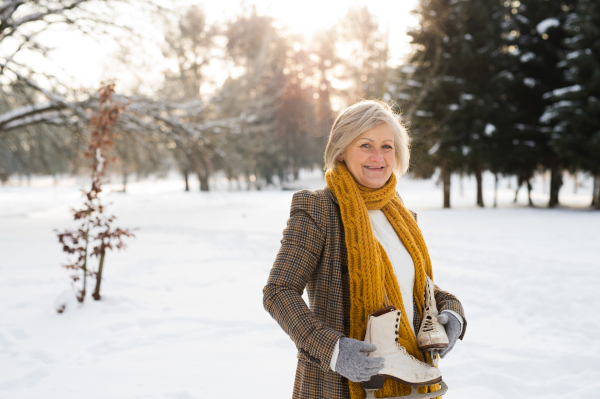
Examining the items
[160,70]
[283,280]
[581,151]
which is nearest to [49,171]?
[160,70]

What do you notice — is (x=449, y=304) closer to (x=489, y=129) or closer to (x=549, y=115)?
(x=489, y=129)

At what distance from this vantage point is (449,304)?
1.82m

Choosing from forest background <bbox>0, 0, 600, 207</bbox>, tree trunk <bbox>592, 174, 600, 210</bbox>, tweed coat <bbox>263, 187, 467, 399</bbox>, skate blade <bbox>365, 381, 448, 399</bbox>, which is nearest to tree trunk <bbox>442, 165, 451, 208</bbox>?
forest background <bbox>0, 0, 600, 207</bbox>

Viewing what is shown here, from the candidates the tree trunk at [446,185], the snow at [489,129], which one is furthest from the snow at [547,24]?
the tree trunk at [446,185]

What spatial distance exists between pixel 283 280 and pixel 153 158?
1271 cm

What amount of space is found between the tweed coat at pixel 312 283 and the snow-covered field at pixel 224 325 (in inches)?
71.2

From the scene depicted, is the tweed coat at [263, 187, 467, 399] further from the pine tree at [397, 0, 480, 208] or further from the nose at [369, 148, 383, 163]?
the pine tree at [397, 0, 480, 208]

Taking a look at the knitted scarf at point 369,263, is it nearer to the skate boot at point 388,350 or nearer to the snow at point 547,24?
the skate boot at point 388,350

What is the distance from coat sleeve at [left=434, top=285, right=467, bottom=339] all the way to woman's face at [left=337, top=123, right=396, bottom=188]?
0.61m

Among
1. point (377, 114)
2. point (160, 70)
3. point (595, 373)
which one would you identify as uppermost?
point (160, 70)

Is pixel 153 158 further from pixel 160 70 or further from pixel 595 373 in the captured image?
pixel 595 373

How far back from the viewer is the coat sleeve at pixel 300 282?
1376 mm

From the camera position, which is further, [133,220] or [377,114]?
[133,220]

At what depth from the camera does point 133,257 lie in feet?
26.1
